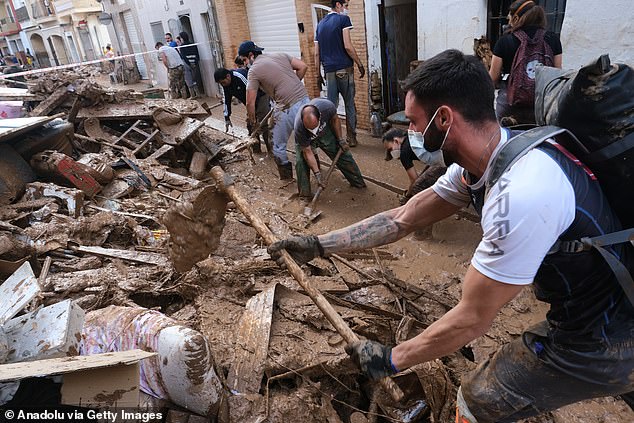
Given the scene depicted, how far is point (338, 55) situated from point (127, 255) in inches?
194

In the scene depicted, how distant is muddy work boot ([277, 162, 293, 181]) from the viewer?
6785mm

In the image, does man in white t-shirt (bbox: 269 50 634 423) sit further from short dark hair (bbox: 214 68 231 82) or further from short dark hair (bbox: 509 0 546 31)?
short dark hair (bbox: 214 68 231 82)

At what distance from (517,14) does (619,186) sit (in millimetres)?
3336

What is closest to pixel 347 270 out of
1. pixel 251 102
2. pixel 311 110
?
pixel 311 110

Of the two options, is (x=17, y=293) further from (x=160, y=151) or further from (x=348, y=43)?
(x=348, y=43)

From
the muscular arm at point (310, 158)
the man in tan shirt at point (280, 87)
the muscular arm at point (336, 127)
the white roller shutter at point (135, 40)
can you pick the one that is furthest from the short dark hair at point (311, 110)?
the white roller shutter at point (135, 40)

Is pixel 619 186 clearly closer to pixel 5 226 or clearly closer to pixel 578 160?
pixel 578 160

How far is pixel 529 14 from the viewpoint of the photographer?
398cm

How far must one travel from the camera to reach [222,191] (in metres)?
2.90

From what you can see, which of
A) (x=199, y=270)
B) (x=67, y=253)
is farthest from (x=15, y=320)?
(x=67, y=253)

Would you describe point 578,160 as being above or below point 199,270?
above

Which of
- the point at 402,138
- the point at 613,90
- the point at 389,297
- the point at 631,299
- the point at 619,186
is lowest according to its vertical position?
the point at 389,297

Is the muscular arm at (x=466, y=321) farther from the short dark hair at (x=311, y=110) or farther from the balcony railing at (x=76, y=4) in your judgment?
the balcony railing at (x=76, y=4)

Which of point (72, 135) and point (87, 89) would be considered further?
point (87, 89)
